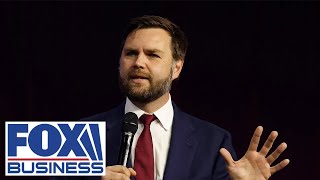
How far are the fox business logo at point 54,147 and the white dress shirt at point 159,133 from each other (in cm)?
12

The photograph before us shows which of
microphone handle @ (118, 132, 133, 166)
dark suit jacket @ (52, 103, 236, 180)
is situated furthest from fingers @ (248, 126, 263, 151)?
microphone handle @ (118, 132, 133, 166)

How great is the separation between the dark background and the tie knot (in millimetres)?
1060

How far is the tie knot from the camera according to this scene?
1.80 m

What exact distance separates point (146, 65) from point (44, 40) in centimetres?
120

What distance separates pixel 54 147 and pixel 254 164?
77 centimetres

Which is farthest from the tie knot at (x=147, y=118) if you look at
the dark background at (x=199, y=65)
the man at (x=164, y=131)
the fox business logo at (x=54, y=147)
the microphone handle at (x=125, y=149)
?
the dark background at (x=199, y=65)

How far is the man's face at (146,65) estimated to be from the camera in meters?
1.77

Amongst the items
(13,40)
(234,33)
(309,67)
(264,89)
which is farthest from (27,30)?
(309,67)

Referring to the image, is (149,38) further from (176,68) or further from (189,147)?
(189,147)

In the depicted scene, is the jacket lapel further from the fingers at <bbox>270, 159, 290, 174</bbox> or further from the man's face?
the fingers at <bbox>270, 159, 290, 174</bbox>

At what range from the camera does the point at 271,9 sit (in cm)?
280

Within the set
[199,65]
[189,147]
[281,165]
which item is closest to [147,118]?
[189,147]

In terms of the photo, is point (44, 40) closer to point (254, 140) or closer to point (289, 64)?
point (289, 64)

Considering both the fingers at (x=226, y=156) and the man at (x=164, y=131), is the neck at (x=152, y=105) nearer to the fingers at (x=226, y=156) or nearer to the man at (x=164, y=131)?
the man at (x=164, y=131)
